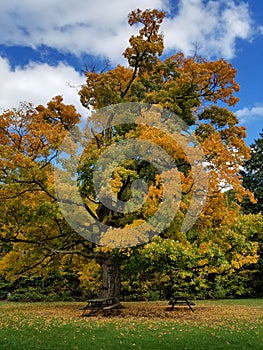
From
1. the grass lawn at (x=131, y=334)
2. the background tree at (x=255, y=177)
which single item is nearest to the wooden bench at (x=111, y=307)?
the grass lawn at (x=131, y=334)

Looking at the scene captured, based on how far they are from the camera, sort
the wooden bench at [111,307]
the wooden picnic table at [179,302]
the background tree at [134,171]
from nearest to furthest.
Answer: the background tree at [134,171], the wooden bench at [111,307], the wooden picnic table at [179,302]

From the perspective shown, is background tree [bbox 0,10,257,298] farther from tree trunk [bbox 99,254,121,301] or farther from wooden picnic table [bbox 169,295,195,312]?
wooden picnic table [bbox 169,295,195,312]

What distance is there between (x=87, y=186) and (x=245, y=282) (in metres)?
15.8

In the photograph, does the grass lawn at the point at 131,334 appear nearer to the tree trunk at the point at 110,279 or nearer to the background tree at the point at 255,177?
the tree trunk at the point at 110,279

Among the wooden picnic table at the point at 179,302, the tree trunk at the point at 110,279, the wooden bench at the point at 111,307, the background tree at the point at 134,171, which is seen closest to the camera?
the background tree at the point at 134,171

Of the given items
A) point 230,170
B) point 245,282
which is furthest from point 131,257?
point 245,282

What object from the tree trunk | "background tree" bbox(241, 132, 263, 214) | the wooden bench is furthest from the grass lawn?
"background tree" bbox(241, 132, 263, 214)

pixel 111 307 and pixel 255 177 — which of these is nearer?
pixel 111 307

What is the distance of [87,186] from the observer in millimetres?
13625

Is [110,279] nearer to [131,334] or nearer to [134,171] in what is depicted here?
[134,171]

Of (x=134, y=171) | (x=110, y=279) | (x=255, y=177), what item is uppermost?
(x=255, y=177)

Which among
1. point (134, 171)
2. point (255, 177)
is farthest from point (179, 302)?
point (255, 177)

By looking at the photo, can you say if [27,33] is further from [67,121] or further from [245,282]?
[245,282]

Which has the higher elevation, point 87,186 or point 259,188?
point 259,188
